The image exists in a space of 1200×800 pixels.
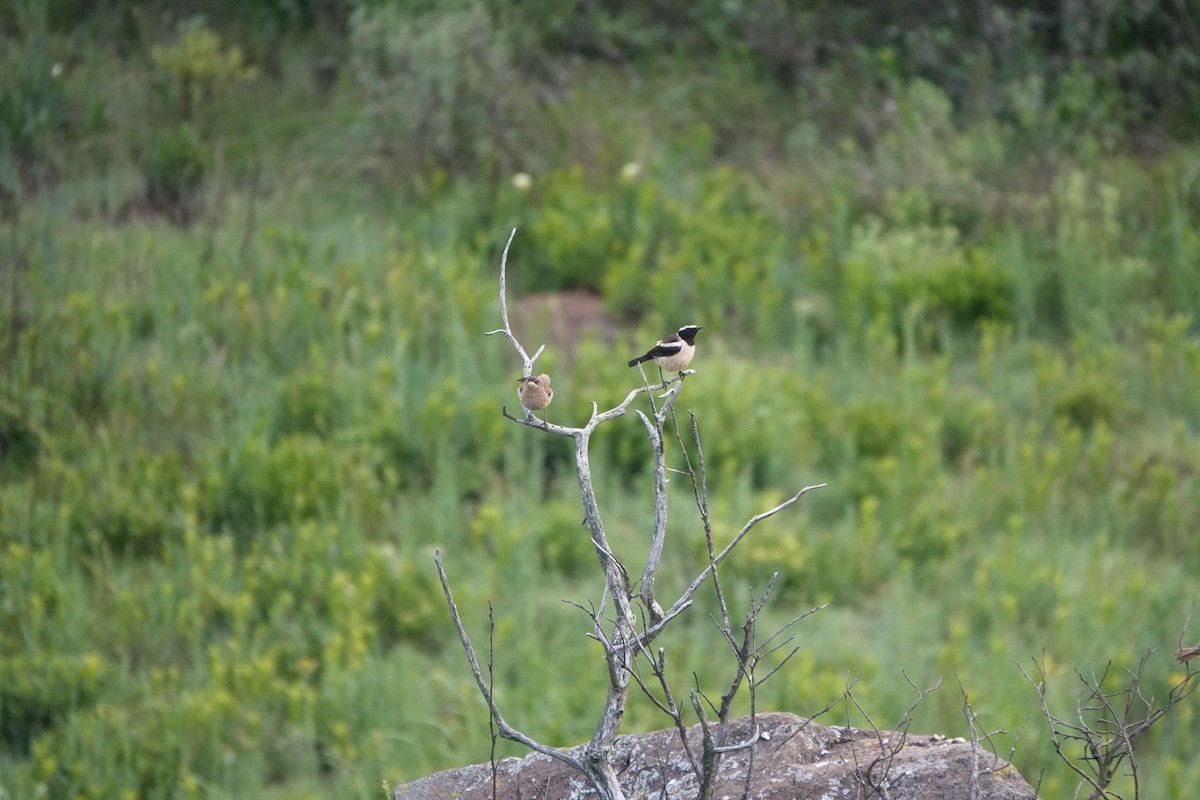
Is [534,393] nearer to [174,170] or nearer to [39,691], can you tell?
[39,691]

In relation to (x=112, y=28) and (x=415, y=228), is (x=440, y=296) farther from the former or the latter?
(x=112, y=28)

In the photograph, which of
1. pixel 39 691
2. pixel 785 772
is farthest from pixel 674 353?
pixel 39 691

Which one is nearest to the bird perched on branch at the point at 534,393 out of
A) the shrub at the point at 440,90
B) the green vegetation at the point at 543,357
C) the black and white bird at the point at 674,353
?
the black and white bird at the point at 674,353

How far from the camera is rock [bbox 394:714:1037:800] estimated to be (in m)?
2.64

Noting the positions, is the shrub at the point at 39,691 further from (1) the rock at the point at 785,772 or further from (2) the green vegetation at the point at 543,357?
(1) the rock at the point at 785,772

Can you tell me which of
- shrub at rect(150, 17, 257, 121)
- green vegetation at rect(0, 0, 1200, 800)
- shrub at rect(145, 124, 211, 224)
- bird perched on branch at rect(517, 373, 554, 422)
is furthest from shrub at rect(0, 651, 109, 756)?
shrub at rect(150, 17, 257, 121)

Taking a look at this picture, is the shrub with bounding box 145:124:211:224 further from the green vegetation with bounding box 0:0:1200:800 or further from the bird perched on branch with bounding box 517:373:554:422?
the bird perched on branch with bounding box 517:373:554:422

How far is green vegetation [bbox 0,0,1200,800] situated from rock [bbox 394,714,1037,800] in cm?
203

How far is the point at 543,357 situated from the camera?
7.52m

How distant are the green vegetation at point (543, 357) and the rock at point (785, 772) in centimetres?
203

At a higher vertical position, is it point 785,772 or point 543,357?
point 785,772

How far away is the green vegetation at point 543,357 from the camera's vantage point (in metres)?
5.36

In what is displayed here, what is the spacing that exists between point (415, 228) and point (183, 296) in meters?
1.76

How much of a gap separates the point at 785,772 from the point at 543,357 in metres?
4.96
